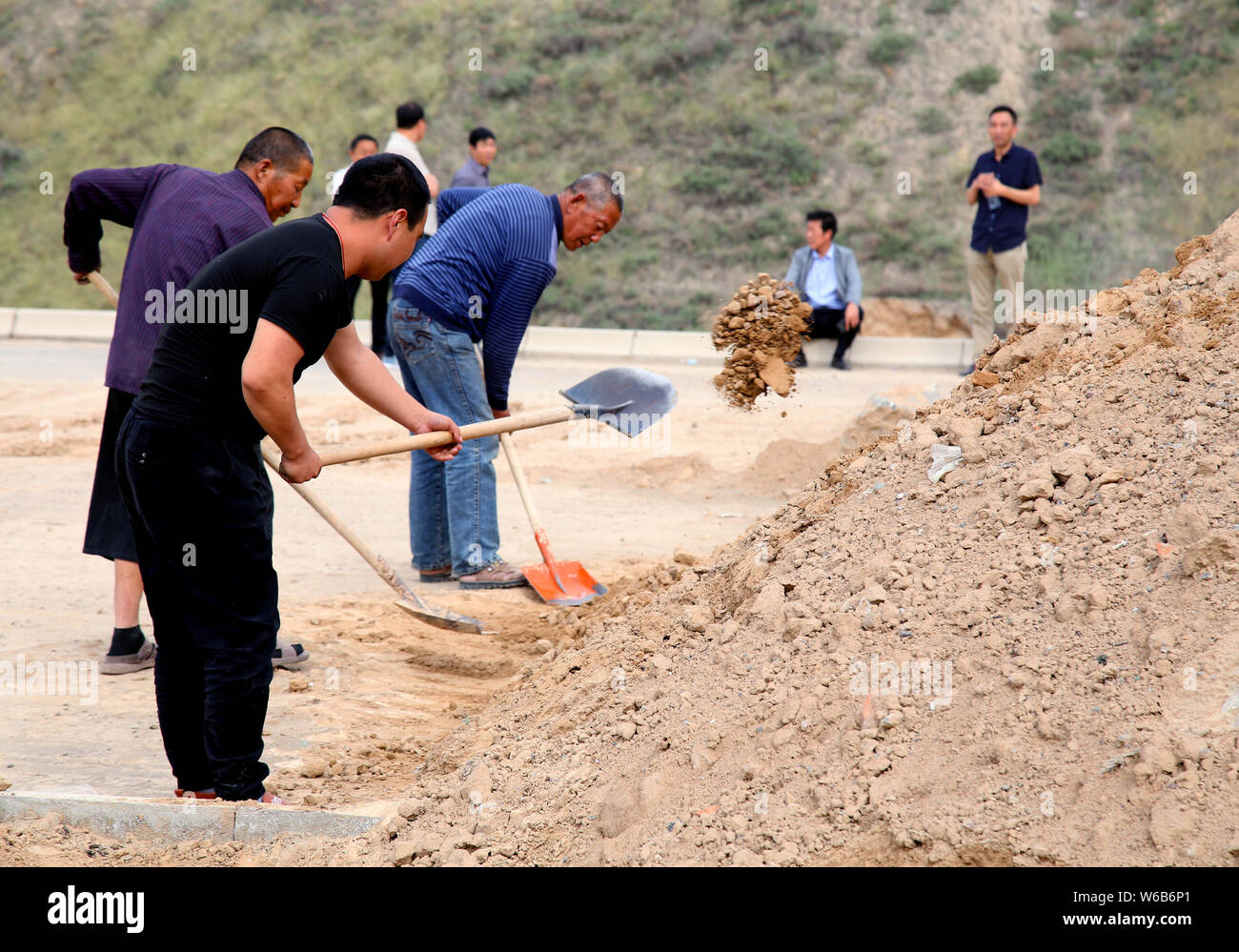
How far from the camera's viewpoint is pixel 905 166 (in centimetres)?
1418

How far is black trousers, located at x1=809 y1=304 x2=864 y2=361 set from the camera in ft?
37.2

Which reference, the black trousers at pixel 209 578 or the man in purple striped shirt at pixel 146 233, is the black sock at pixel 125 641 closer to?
the man in purple striped shirt at pixel 146 233

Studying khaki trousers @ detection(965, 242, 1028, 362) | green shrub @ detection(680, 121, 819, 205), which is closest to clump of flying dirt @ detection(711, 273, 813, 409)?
khaki trousers @ detection(965, 242, 1028, 362)

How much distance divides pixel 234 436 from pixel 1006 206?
8.05 m

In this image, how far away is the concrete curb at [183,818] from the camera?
9.78 feet

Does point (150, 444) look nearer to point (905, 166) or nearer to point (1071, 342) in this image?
point (1071, 342)

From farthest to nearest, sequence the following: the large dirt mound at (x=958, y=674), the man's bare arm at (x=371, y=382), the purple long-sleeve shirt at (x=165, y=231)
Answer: the purple long-sleeve shirt at (x=165, y=231)
the man's bare arm at (x=371, y=382)
the large dirt mound at (x=958, y=674)

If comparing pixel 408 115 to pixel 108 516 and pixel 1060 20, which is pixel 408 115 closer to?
pixel 108 516

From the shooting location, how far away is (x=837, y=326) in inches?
449

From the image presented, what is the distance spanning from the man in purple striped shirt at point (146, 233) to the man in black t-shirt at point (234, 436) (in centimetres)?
85

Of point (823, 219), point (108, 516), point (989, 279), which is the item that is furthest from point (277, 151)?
point (823, 219)

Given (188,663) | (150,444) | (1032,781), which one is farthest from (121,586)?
(1032,781)

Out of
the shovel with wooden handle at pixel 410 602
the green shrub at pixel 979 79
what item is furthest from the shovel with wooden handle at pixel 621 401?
the green shrub at pixel 979 79

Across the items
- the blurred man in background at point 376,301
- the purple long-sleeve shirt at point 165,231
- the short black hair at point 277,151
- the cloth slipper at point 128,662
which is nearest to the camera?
the purple long-sleeve shirt at point 165,231
